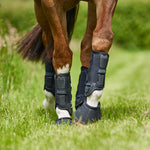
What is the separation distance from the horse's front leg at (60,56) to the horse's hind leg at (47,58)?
30 centimetres

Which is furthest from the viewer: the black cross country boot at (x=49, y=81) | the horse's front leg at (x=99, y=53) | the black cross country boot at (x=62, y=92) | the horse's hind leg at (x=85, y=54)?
the black cross country boot at (x=49, y=81)

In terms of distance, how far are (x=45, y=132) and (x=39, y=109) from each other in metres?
1.07

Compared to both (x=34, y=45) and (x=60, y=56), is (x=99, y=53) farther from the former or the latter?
(x=34, y=45)

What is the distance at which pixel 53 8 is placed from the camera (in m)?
2.17

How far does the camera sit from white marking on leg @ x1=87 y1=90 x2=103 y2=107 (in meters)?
2.13

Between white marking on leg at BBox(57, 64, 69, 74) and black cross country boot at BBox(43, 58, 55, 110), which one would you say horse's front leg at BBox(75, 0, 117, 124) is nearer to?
white marking on leg at BBox(57, 64, 69, 74)

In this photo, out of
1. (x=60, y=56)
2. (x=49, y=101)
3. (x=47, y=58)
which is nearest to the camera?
(x=60, y=56)

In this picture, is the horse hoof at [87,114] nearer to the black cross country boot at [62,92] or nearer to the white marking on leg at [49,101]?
the black cross country boot at [62,92]

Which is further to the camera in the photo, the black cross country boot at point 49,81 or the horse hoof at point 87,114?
the black cross country boot at point 49,81

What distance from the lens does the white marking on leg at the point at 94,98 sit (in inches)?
83.8

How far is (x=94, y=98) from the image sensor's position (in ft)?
7.05

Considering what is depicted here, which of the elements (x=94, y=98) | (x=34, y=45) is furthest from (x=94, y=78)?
(x=34, y=45)

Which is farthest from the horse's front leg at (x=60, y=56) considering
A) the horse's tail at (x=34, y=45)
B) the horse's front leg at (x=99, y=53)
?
the horse's tail at (x=34, y=45)

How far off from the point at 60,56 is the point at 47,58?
49 cm
